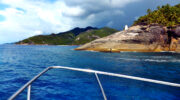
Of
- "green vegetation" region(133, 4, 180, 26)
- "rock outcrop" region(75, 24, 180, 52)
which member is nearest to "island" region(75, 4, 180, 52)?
"rock outcrop" region(75, 24, 180, 52)

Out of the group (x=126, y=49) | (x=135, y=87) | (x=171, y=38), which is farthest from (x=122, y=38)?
(x=135, y=87)

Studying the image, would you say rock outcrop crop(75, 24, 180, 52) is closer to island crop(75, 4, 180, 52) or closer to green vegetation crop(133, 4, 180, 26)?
island crop(75, 4, 180, 52)

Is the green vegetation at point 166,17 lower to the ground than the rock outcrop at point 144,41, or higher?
higher

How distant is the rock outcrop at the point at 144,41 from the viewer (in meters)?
52.3

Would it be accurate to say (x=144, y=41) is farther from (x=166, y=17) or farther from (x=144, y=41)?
(x=166, y=17)

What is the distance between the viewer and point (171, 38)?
56656 mm

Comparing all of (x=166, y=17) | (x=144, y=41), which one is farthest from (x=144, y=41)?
(x=166, y=17)

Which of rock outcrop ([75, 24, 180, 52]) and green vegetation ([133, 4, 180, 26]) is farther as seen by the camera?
green vegetation ([133, 4, 180, 26])

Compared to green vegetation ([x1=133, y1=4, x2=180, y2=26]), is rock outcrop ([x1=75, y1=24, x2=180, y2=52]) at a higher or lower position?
lower

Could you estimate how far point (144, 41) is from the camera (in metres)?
53.7

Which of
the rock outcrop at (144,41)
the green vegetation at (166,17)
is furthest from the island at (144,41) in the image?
the green vegetation at (166,17)

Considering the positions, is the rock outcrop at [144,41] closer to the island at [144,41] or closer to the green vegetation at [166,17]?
the island at [144,41]

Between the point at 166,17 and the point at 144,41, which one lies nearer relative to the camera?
the point at 144,41

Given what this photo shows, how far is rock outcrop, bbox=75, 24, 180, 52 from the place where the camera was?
52344 millimetres
